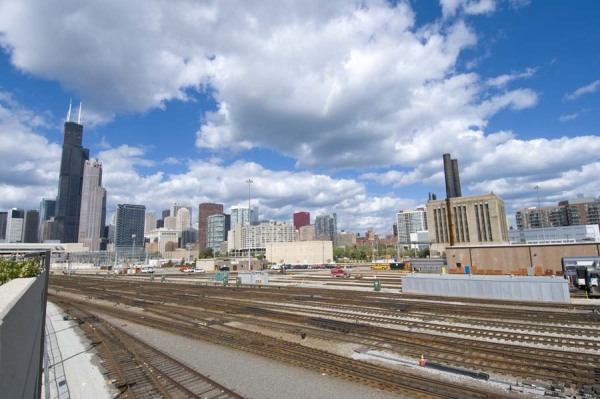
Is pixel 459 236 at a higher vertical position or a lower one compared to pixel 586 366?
higher

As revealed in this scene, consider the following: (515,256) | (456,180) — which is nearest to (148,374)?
(515,256)

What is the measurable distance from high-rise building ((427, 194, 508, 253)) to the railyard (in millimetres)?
120709

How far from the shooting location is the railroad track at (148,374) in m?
12.0

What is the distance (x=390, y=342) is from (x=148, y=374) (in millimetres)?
11261

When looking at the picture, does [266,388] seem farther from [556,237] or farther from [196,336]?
[556,237]

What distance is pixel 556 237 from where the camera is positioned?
132 meters

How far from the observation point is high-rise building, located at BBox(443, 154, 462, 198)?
153m

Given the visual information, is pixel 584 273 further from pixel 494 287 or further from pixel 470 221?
pixel 470 221

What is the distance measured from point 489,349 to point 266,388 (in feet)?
34.3

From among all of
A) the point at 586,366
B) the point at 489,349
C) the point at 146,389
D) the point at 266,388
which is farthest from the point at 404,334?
the point at 146,389

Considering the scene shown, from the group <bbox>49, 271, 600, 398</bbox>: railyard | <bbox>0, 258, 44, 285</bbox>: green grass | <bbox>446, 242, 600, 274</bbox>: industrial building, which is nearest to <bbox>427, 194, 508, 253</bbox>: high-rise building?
<bbox>446, 242, 600, 274</bbox>: industrial building

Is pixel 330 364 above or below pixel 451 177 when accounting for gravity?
below

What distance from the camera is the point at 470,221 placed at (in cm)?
14475

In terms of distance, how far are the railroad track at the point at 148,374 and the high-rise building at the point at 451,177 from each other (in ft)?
508
